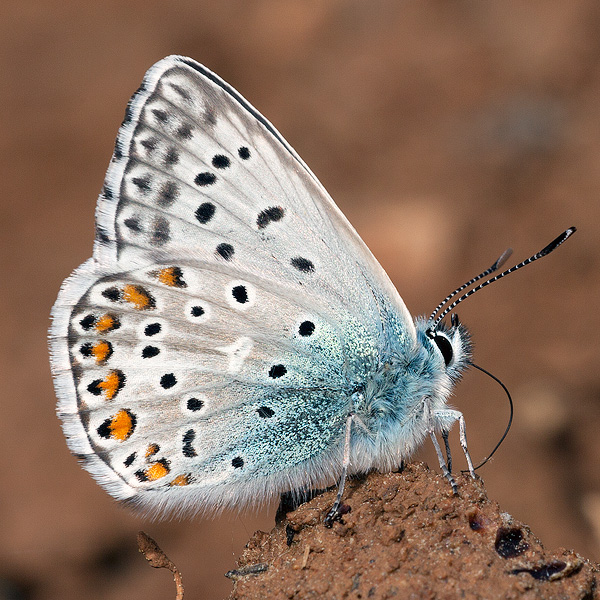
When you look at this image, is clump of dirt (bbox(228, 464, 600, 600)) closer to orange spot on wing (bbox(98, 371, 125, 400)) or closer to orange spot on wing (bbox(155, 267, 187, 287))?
orange spot on wing (bbox(98, 371, 125, 400))

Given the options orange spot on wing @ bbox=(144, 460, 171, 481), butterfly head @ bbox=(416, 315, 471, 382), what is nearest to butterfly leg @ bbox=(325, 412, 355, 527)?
butterfly head @ bbox=(416, 315, 471, 382)

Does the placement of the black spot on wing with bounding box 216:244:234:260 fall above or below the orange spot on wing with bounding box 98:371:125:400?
above

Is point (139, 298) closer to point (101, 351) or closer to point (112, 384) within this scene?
point (101, 351)

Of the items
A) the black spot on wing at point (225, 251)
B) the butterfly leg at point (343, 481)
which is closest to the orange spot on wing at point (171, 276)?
the black spot on wing at point (225, 251)

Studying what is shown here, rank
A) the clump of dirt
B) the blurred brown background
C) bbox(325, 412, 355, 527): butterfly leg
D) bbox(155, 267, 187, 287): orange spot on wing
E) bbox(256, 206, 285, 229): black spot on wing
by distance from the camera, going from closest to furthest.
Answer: the clump of dirt < bbox(325, 412, 355, 527): butterfly leg < bbox(256, 206, 285, 229): black spot on wing < bbox(155, 267, 187, 287): orange spot on wing < the blurred brown background

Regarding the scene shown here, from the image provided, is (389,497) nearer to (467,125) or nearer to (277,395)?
(277,395)

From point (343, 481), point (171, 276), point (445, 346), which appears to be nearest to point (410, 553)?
point (343, 481)

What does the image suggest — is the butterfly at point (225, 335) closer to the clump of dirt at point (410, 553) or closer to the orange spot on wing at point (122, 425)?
the orange spot on wing at point (122, 425)
